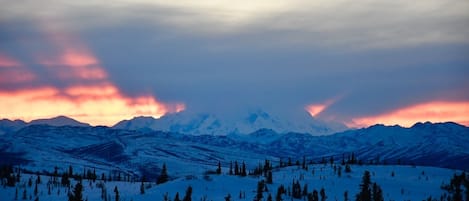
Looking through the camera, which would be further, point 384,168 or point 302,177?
point 384,168

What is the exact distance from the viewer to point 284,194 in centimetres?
13150

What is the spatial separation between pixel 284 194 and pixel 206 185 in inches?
603

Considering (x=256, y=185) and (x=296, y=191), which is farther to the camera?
(x=256, y=185)

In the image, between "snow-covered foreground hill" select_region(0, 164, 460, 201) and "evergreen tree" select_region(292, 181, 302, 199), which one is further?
"snow-covered foreground hill" select_region(0, 164, 460, 201)

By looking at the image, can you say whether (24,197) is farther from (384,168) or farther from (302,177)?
(384,168)

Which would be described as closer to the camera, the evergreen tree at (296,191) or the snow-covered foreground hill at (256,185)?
the evergreen tree at (296,191)

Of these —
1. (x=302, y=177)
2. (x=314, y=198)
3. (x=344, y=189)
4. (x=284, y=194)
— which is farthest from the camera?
(x=302, y=177)

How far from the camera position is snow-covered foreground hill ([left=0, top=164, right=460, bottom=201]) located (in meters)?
133

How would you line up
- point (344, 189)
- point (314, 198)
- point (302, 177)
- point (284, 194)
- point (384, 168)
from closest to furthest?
point (314, 198) < point (284, 194) < point (344, 189) < point (302, 177) < point (384, 168)

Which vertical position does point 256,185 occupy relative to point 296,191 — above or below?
above

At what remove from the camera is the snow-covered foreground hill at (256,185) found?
13262 cm

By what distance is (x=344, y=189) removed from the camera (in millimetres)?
142625

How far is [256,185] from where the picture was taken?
140 m

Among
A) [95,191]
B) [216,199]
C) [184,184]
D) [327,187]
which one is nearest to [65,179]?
[95,191]
